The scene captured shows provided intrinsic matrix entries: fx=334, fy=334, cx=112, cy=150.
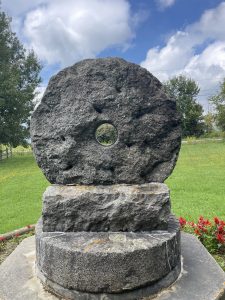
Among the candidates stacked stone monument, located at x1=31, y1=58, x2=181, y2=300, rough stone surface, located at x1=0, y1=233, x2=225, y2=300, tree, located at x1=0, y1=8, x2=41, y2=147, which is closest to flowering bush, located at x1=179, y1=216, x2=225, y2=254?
rough stone surface, located at x1=0, y1=233, x2=225, y2=300

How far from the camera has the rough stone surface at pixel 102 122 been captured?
157 inches

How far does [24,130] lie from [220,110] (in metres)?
18.9

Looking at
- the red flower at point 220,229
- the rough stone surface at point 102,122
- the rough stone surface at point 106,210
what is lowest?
the red flower at point 220,229

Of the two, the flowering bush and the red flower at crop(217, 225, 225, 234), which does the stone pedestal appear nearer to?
the flowering bush

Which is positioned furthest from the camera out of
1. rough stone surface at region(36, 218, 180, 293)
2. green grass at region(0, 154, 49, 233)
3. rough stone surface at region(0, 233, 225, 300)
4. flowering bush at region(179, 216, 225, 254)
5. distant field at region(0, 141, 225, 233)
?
distant field at region(0, 141, 225, 233)

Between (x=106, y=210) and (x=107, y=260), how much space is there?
0.63m

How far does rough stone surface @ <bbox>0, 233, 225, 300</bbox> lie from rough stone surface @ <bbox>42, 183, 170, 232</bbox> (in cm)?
62

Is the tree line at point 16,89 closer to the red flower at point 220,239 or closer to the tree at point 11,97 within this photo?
the tree at point 11,97

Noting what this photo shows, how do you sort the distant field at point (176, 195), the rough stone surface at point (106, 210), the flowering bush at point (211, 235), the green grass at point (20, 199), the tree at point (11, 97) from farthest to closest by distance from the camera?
the tree at point (11, 97) → the distant field at point (176, 195) → the green grass at point (20, 199) → the flowering bush at point (211, 235) → the rough stone surface at point (106, 210)

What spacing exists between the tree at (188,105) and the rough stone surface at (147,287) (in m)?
35.9

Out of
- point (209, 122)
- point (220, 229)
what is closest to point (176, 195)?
point (220, 229)

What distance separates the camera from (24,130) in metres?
22.2

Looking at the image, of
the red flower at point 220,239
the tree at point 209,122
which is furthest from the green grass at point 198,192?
the tree at point 209,122

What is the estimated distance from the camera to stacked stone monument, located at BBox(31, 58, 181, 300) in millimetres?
3746
